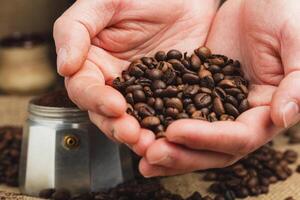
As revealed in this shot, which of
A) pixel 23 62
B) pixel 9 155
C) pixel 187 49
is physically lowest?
pixel 23 62

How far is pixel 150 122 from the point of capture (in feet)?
4.70

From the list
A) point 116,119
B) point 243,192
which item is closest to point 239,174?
point 243,192

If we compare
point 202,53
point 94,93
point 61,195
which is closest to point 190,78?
point 202,53

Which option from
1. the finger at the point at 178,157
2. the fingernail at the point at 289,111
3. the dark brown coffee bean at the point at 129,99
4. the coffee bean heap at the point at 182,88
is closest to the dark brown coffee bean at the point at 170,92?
the coffee bean heap at the point at 182,88

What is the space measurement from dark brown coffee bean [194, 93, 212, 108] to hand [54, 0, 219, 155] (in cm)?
27

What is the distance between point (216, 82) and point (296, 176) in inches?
25.0

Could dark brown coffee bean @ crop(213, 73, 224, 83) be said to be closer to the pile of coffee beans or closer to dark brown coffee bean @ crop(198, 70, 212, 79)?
dark brown coffee bean @ crop(198, 70, 212, 79)

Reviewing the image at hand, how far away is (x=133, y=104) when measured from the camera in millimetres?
1576

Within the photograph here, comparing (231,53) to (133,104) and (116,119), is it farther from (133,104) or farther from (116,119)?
(116,119)

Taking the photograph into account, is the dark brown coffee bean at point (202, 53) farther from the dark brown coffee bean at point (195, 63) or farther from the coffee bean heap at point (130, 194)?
the coffee bean heap at point (130, 194)

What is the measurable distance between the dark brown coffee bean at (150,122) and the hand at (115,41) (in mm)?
58

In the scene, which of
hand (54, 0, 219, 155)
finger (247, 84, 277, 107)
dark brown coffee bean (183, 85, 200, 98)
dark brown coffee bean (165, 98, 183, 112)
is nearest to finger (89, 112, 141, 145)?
hand (54, 0, 219, 155)

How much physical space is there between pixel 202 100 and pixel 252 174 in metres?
0.54

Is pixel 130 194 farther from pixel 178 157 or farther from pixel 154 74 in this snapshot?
pixel 178 157
